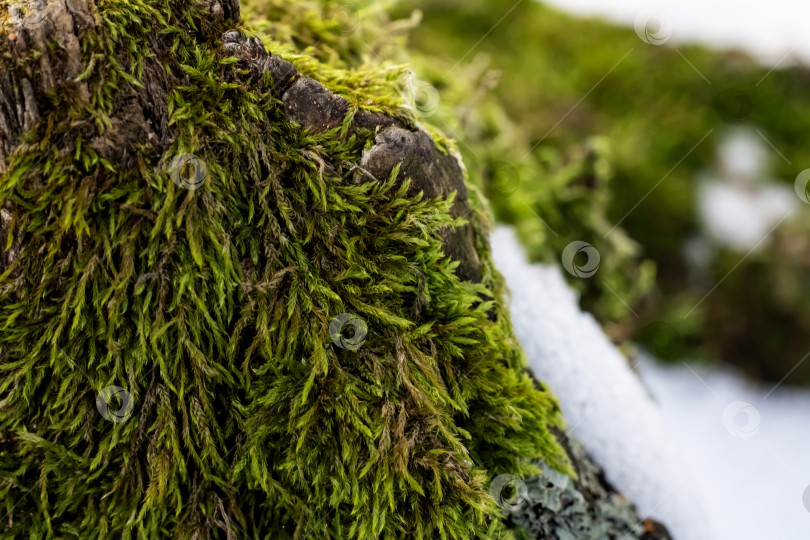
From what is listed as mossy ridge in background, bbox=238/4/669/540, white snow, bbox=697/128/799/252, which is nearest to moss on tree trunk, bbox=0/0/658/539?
mossy ridge in background, bbox=238/4/669/540

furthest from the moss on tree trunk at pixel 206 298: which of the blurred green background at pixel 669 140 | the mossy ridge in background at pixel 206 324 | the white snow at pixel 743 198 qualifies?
the white snow at pixel 743 198

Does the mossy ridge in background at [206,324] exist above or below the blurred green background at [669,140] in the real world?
below

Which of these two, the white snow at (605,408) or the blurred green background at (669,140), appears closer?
the white snow at (605,408)

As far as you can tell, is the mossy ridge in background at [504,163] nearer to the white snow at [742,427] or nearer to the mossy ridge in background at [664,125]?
the mossy ridge in background at [664,125]

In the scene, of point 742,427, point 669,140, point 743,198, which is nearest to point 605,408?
point 742,427

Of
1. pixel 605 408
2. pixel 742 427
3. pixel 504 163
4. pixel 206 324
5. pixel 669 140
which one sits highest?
pixel 669 140

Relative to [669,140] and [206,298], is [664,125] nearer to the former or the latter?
[669,140]
